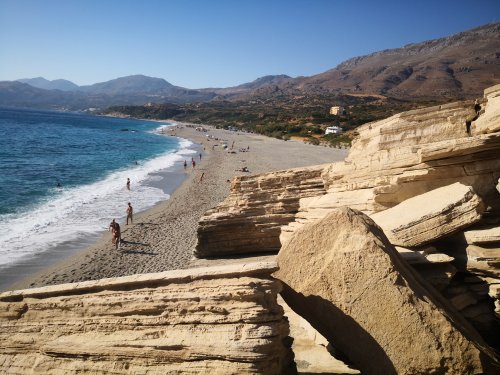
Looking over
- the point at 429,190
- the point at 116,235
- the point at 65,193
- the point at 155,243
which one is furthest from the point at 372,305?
the point at 65,193

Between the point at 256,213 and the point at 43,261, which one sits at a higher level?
the point at 256,213

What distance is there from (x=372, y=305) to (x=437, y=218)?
2167 millimetres

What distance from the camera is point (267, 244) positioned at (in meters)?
10.9

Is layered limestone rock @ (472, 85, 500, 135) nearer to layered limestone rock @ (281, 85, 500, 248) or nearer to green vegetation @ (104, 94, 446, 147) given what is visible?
layered limestone rock @ (281, 85, 500, 248)

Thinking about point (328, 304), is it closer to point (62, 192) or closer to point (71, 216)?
point (71, 216)

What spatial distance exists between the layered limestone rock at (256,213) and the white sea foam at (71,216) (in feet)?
29.5

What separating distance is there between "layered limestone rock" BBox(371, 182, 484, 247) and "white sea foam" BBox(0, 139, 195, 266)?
14.7m

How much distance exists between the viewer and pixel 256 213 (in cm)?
1087

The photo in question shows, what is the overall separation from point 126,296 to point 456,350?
4.07 metres

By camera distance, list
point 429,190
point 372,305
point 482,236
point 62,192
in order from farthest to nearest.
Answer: point 62,192 < point 429,190 < point 482,236 < point 372,305

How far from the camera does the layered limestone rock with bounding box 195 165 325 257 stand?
34.6 feet

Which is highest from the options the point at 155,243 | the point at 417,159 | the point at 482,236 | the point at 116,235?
the point at 417,159

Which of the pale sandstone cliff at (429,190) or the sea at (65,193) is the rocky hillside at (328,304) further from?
the sea at (65,193)

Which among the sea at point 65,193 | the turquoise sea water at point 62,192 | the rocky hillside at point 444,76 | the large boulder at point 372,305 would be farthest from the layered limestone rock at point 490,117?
the rocky hillside at point 444,76
